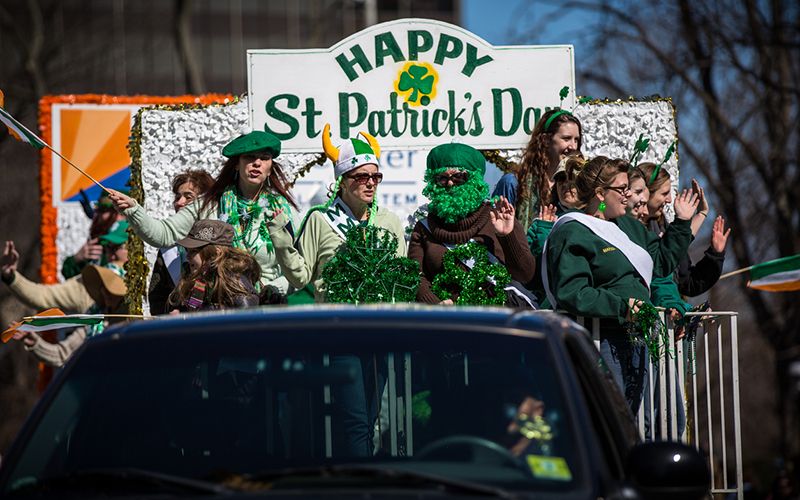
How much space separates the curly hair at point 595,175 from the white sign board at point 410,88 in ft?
8.99

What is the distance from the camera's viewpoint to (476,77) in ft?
37.0

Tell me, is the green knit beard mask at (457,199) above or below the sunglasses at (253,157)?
below

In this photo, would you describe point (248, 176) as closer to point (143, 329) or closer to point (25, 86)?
point (143, 329)

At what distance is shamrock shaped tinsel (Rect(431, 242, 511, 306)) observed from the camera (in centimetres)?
801

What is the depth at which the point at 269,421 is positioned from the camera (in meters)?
4.82

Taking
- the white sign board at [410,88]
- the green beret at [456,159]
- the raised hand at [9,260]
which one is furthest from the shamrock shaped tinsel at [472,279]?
the raised hand at [9,260]

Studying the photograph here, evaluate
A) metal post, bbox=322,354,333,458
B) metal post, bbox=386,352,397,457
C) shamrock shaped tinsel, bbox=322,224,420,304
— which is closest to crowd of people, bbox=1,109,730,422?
shamrock shaped tinsel, bbox=322,224,420,304

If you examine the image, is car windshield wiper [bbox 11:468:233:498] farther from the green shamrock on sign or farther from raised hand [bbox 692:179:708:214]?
the green shamrock on sign

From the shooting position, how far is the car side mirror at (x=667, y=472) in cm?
388

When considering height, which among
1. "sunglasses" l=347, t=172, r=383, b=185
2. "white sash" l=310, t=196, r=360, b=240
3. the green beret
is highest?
the green beret

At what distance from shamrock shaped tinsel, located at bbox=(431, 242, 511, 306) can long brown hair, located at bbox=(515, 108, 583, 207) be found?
1.72 metres

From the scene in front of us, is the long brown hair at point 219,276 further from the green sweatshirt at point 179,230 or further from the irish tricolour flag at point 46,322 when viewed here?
the irish tricolour flag at point 46,322

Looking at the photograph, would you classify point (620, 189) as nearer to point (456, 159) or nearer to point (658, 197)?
point (456, 159)

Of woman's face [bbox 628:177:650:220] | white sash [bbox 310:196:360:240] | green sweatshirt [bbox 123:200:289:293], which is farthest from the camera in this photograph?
woman's face [bbox 628:177:650:220]
